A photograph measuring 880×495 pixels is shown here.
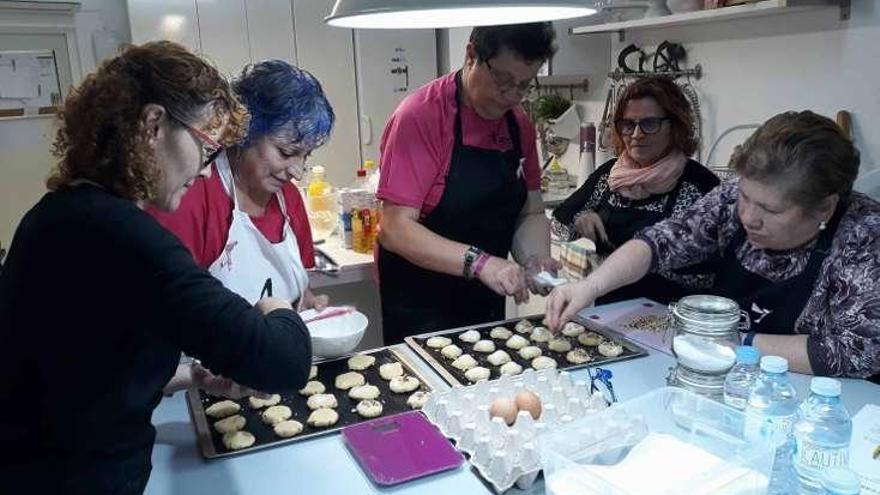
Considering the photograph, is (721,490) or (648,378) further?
(648,378)

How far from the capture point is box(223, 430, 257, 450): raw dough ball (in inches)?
43.6

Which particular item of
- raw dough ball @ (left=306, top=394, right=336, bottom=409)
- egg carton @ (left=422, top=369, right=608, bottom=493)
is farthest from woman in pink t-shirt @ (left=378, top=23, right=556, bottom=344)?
raw dough ball @ (left=306, top=394, right=336, bottom=409)

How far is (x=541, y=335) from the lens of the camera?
5.05 feet

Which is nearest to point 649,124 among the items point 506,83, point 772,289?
point 506,83

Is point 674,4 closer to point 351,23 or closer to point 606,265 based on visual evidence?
point 606,265

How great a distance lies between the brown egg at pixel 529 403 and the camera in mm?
1128

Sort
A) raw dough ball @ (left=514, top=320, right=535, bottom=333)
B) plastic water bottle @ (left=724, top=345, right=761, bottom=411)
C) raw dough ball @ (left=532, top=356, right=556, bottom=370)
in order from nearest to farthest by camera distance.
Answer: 1. plastic water bottle @ (left=724, top=345, right=761, bottom=411)
2. raw dough ball @ (left=532, top=356, right=556, bottom=370)
3. raw dough ball @ (left=514, top=320, right=535, bottom=333)

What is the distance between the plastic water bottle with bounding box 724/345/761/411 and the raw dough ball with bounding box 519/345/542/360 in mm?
426

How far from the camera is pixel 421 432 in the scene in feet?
3.74

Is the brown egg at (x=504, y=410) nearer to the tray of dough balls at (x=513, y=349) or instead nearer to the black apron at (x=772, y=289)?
the tray of dough balls at (x=513, y=349)

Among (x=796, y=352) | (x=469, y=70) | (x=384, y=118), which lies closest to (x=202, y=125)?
(x=469, y=70)

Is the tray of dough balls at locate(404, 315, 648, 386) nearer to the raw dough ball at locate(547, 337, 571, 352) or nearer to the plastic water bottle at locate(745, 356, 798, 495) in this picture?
the raw dough ball at locate(547, 337, 571, 352)

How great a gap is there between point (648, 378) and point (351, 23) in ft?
2.89

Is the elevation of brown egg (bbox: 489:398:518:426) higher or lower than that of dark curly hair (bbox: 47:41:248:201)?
lower
